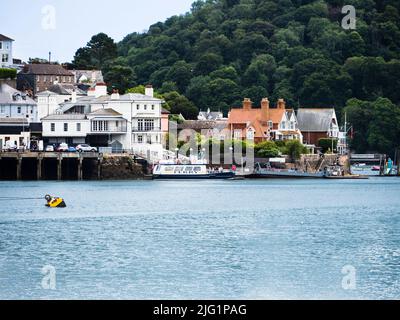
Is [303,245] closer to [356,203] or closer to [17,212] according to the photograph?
[17,212]

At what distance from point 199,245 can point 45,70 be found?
9561 cm

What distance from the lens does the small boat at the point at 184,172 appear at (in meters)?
114

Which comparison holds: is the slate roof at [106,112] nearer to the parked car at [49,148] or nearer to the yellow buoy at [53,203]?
the parked car at [49,148]

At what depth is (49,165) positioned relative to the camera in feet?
359

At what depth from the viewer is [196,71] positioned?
18838 centimetres

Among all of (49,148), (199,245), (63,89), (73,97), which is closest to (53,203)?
(199,245)

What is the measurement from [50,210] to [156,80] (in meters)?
118

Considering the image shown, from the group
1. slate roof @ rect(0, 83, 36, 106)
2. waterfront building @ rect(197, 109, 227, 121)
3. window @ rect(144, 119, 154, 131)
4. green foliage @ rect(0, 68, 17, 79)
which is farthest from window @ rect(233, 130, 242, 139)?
green foliage @ rect(0, 68, 17, 79)

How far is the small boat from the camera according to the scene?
373ft

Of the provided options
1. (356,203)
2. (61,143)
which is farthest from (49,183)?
(356,203)

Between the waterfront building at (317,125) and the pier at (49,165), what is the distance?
4570 cm

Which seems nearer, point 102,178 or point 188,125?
point 102,178

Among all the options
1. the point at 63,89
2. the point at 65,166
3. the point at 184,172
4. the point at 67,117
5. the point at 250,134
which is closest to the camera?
the point at 65,166

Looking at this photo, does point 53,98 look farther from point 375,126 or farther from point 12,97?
point 375,126
